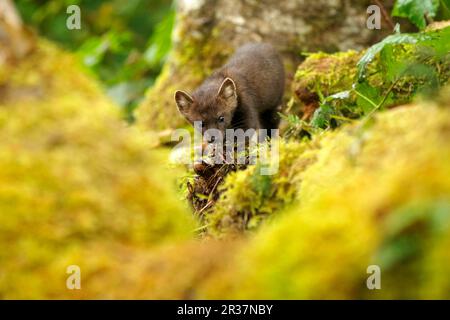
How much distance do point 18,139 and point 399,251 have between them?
5.51ft

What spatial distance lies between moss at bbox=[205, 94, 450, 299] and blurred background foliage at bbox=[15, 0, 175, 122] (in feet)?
35.0

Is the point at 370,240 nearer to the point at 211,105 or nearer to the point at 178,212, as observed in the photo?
the point at 178,212

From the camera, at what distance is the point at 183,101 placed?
352 inches

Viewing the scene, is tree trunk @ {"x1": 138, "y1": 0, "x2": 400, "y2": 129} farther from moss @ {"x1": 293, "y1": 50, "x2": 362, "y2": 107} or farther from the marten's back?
moss @ {"x1": 293, "y1": 50, "x2": 362, "y2": 107}

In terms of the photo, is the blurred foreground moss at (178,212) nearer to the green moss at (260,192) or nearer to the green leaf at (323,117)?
the green moss at (260,192)

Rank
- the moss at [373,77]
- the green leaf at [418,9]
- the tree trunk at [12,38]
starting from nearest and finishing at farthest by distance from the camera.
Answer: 1. the tree trunk at [12,38]
2. the moss at [373,77]
3. the green leaf at [418,9]

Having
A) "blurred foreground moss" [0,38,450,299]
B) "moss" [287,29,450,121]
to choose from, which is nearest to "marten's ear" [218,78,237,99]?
"moss" [287,29,450,121]

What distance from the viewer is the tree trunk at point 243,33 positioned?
9.59m

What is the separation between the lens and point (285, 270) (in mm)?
2676

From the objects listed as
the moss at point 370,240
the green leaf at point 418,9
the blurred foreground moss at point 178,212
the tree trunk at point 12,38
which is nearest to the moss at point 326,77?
the green leaf at point 418,9

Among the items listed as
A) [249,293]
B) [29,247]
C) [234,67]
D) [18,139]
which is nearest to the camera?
[249,293]

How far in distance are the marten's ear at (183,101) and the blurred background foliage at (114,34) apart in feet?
14.3
